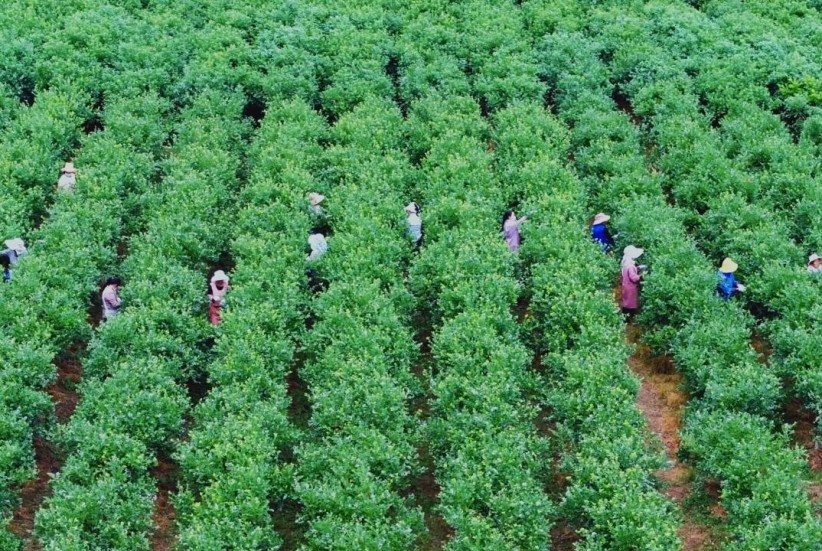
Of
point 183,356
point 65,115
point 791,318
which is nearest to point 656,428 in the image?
point 791,318

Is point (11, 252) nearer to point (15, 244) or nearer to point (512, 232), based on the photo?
point (15, 244)

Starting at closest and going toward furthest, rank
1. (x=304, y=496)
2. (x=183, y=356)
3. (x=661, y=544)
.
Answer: (x=661, y=544) → (x=304, y=496) → (x=183, y=356)

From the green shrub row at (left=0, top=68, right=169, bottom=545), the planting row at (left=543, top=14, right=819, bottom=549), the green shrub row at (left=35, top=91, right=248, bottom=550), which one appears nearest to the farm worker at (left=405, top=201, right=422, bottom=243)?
the green shrub row at (left=35, top=91, right=248, bottom=550)

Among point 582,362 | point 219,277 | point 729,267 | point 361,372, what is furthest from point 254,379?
point 729,267

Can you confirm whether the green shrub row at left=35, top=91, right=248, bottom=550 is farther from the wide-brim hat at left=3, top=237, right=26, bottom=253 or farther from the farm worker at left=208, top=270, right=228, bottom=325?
the wide-brim hat at left=3, top=237, right=26, bottom=253

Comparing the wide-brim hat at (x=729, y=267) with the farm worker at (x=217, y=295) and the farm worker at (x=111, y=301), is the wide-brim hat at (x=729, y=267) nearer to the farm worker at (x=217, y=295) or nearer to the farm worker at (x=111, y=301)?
the farm worker at (x=217, y=295)

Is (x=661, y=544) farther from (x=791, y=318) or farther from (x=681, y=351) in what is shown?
(x=791, y=318)

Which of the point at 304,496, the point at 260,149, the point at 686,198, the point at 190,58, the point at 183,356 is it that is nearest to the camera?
the point at 304,496
